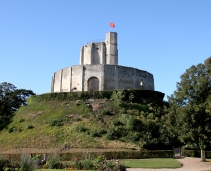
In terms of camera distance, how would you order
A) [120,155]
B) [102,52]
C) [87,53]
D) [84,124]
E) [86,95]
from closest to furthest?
[120,155], [84,124], [86,95], [102,52], [87,53]

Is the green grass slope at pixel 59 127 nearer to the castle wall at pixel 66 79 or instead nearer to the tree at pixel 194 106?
the castle wall at pixel 66 79

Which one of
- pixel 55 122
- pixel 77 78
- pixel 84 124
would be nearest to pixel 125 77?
pixel 77 78

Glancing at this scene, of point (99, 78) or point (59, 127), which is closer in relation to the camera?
point (59, 127)

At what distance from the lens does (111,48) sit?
5003 centimetres

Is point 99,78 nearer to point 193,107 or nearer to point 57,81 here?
point 57,81

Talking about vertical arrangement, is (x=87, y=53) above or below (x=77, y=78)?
above

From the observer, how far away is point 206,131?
2297cm

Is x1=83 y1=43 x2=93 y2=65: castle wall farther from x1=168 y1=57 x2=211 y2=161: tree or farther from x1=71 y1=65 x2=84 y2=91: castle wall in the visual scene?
x1=168 y1=57 x2=211 y2=161: tree

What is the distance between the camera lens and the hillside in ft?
95.8

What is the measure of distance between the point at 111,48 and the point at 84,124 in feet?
69.5

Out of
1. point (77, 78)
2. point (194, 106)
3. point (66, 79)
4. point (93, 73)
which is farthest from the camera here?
point (66, 79)

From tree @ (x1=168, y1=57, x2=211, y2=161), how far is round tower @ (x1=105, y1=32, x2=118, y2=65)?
25.4 meters

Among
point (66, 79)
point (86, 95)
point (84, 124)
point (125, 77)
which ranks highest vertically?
point (125, 77)

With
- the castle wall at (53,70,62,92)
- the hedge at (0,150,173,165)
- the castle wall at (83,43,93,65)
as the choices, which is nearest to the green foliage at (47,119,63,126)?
the hedge at (0,150,173,165)
